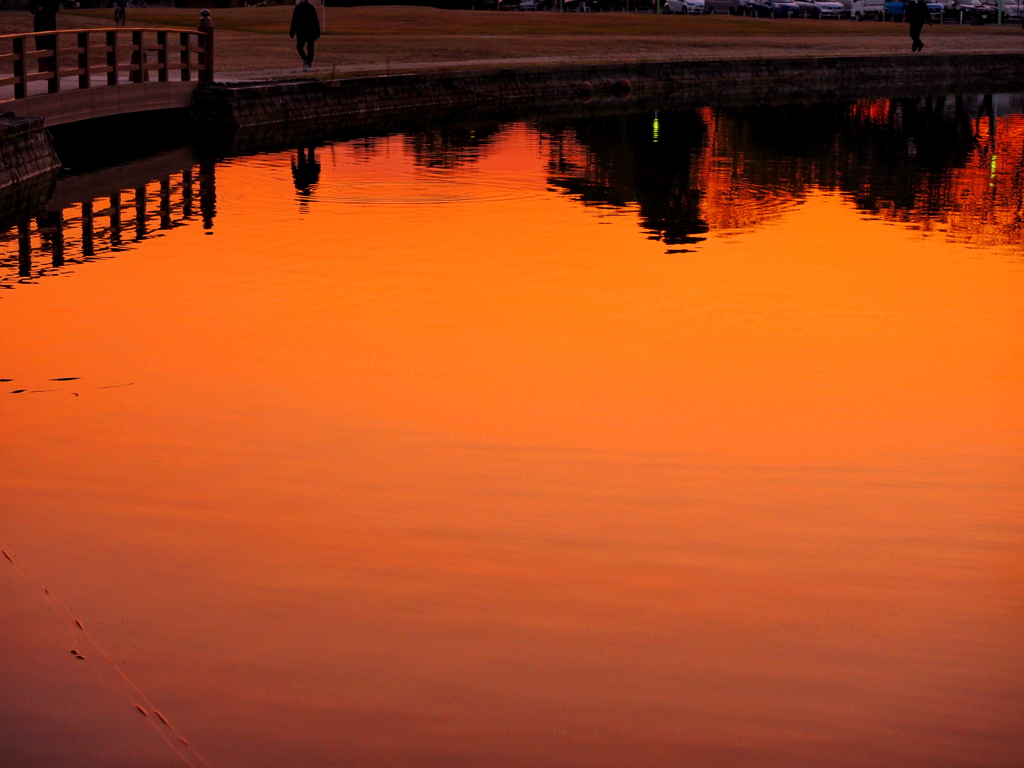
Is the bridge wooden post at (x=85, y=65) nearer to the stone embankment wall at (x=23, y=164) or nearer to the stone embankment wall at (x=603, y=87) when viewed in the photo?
the stone embankment wall at (x=23, y=164)

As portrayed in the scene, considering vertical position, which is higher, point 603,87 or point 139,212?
point 603,87

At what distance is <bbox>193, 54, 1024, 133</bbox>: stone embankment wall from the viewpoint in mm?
27250

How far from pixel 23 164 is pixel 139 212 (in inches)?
80.0

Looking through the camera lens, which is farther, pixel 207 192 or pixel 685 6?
pixel 685 6

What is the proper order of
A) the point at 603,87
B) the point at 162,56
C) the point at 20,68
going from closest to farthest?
the point at 20,68 → the point at 162,56 → the point at 603,87

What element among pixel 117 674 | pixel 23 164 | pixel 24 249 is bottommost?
pixel 117 674

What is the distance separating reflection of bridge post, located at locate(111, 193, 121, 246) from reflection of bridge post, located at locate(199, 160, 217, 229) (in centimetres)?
90

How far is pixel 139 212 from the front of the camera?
1720 cm

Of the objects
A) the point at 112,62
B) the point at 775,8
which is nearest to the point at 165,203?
the point at 112,62

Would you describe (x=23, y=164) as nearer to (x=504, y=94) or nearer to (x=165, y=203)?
(x=165, y=203)

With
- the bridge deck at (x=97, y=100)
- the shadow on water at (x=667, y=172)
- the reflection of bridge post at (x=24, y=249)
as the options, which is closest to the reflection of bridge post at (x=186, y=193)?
the shadow on water at (x=667, y=172)

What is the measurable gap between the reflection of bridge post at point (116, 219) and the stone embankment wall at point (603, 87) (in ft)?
26.8

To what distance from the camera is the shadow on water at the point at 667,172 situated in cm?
1625

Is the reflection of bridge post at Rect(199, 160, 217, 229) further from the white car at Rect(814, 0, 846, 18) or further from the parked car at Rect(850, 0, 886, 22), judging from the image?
the parked car at Rect(850, 0, 886, 22)
